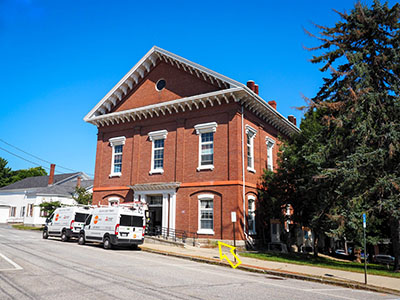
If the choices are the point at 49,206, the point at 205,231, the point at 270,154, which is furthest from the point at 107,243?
the point at 49,206

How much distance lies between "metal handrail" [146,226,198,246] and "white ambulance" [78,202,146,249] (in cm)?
360

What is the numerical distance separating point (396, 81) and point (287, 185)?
28.5ft

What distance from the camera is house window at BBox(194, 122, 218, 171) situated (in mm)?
22938

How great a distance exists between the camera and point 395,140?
48.5 ft

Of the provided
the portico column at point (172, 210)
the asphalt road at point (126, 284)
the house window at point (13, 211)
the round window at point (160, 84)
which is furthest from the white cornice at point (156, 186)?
the house window at point (13, 211)

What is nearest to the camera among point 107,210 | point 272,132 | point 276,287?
point 276,287

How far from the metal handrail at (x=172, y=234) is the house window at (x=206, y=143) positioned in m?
4.37

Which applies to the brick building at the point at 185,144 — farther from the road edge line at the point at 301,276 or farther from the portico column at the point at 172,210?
the road edge line at the point at 301,276

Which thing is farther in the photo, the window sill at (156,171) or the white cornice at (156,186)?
the window sill at (156,171)

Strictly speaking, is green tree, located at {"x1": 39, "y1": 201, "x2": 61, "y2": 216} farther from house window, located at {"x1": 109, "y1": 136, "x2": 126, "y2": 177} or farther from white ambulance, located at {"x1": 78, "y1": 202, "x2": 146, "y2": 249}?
white ambulance, located at {"x1": 78, "y1": 202, "x2": 146, "y2": 249}

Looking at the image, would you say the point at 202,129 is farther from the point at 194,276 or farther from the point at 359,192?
the point at 194,276

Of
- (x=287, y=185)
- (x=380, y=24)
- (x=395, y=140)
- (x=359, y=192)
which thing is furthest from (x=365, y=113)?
(x=287, y=185)

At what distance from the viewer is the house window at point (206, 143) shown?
2294 cm

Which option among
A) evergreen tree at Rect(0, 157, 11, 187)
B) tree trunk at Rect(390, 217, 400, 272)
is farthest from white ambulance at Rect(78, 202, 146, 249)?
evergreen tree at Rect(0, 157, 11, 187)
